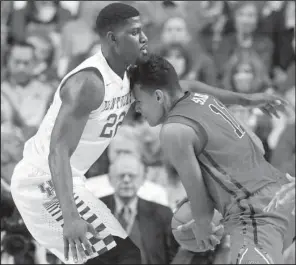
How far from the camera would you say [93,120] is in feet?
11.9

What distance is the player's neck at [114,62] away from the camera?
12.1 feet

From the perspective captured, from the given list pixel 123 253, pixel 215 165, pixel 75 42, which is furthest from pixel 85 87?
pixel 75 42

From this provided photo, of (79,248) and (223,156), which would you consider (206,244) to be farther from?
(79,248)

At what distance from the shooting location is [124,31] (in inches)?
142

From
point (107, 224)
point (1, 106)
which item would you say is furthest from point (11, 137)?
point (107, 224)

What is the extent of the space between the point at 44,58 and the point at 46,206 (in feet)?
10.1

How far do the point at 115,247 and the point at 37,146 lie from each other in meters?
0.69

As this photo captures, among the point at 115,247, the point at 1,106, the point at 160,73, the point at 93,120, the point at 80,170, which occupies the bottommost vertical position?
the point at 1,106

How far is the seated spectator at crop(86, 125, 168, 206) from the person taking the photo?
5.03 meters

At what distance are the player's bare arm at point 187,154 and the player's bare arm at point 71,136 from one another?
0.42 meters

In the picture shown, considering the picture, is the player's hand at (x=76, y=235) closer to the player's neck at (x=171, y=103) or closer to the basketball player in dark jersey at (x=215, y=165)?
the basketball player in dark jersey at (x=215, y=165)

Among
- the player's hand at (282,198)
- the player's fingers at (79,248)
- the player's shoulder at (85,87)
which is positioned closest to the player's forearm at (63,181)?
the player's fingers at (79,248)

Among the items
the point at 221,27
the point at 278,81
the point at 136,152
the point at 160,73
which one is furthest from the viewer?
the point at 221,27

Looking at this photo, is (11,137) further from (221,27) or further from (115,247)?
(221,27)
